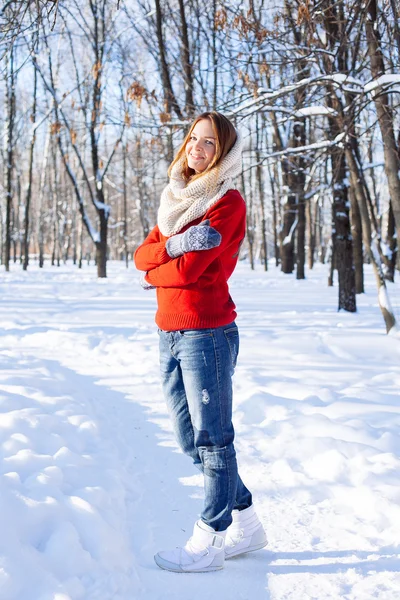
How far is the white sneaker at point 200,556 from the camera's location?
2166 millimetres

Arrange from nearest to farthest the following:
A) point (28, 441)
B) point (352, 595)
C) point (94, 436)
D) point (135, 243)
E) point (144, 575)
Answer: point (352, 595) < point (144, 575) < point (28, 441) < point (94, 436) < point (135, 243)

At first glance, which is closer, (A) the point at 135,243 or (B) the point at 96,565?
(B) the point at 96,565

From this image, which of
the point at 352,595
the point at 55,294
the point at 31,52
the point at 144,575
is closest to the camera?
the point at 352,595

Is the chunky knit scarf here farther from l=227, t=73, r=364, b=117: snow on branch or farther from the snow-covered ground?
l=227, t=73, r=364, b=117: snow on branch

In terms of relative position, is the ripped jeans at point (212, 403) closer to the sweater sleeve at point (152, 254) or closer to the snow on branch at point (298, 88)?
the sweater sleeve at point (152, 254)

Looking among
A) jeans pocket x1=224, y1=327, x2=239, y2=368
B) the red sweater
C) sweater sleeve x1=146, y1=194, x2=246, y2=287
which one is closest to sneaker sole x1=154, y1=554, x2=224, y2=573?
jeans pocket x1=224, y1=327, x2=239, y2=368

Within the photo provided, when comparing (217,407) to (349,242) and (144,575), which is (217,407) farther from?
(349,242)

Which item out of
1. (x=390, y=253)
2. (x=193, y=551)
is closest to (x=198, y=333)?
(x=193, y=551)

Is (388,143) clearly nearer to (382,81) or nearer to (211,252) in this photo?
(382,81)

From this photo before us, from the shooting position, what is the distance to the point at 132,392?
16.0 feet

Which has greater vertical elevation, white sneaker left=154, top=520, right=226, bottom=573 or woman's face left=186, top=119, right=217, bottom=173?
woman's face left=186, top=119, right=217, bottom=173

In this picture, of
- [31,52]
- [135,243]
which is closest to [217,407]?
[31,52]

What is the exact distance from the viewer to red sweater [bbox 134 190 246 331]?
6.69ft

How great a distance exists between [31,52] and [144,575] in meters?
3.19
